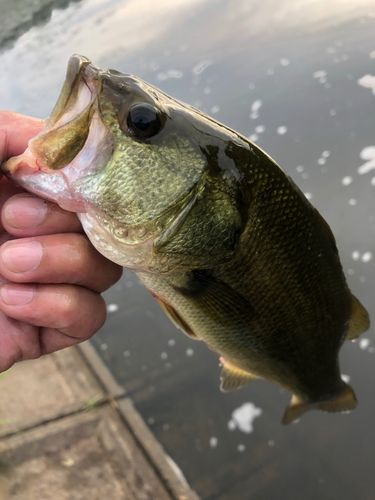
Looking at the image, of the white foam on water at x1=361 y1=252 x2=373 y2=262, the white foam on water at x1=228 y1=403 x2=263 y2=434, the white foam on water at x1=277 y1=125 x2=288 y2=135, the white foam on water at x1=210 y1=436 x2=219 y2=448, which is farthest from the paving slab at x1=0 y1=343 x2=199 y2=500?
the white foam on water at x1=277 y1=125 x2=288 y2=135

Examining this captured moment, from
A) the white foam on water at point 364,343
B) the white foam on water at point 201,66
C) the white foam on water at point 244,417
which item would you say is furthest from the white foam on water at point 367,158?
the white foam on water at point 201,66

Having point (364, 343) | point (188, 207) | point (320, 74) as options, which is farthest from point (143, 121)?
point (320, 74)

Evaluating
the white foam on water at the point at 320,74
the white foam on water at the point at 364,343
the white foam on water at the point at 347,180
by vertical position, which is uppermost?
the white foam on water at the point at 320,74

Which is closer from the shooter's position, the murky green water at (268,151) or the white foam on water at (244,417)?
the murky green water at (268,151)

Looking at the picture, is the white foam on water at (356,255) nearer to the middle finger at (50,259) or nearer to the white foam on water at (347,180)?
the white foam on water at (347,180)

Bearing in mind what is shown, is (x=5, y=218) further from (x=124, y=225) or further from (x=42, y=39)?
(x=42, y=39)

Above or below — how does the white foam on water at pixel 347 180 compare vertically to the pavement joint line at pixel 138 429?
above

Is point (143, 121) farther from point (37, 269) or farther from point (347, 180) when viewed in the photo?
point (347, 180)
